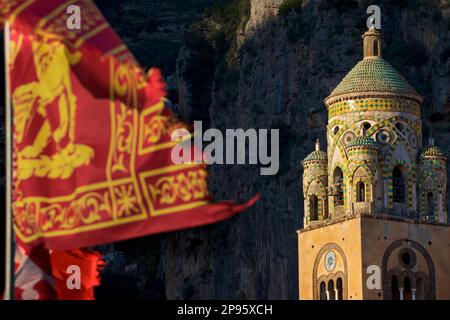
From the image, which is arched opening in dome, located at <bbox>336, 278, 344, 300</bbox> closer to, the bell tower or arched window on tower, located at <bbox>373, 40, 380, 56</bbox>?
the bell tower

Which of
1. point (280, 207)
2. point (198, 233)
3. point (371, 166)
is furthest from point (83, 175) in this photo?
point (198, 233)

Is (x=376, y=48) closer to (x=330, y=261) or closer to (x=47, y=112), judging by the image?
(x=330, y=261)

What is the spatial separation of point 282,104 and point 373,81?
69.0 metres

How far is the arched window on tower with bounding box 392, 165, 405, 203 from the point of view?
53.8 m

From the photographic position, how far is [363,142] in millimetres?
53188

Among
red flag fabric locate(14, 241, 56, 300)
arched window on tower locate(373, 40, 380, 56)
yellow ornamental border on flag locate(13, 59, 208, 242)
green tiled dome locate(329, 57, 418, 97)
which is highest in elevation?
arched window on tower locate(373, 40, 380, 56)

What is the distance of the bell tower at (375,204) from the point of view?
173 ft

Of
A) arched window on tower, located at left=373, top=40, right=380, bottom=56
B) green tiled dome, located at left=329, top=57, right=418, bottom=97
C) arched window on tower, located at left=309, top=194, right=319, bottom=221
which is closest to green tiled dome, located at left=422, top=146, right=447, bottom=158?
green tiled dome, located at left=329, top=57, right=418, bottom=97

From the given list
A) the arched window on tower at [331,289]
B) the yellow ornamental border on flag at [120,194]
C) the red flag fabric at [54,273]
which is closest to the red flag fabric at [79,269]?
the red flag fabric at [54,273]

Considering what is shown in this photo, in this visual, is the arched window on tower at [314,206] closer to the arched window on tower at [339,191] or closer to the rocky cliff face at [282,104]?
the arched window on tower at [339,191]

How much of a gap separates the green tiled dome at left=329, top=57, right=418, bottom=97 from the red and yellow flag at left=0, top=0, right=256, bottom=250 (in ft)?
128

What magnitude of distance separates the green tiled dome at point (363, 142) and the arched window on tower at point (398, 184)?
1214 mm

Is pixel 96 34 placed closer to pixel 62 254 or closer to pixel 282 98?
pixel 62 254

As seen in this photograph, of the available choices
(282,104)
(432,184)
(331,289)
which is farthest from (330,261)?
(282,104)
